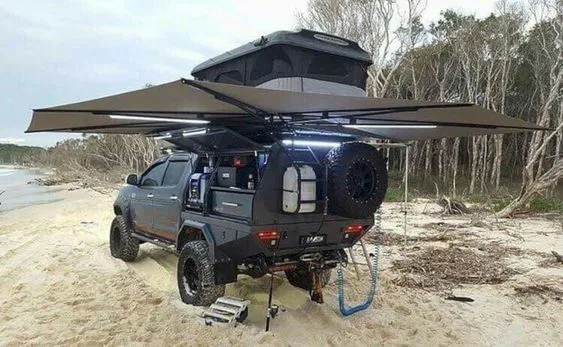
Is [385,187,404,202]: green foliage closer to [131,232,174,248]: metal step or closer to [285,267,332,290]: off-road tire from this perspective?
[285,267,332,290]: off-road tire

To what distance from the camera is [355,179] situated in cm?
419

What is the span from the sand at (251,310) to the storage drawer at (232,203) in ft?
3.46

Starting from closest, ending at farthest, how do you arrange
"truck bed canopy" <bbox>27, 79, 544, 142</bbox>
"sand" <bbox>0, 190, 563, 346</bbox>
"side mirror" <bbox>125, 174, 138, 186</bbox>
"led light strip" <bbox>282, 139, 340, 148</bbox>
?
1. "truck bed canopy" <bbox>27, 79, 544, 142</bbox>
2. "sand" <bbox>0, 190, 563, 346</bbox>
3. "led light strip" <bbox>282, 139, 340, 148</bbox>
4. "side mirror" <bbox>125, 174, 138, 186</bbox>

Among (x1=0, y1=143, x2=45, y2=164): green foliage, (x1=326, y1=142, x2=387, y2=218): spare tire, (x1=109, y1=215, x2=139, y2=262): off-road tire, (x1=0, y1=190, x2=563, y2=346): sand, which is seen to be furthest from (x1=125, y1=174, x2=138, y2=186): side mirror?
(x1=0, y1=143, x2=45, y2=164): green foliage

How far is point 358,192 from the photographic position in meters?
4.24

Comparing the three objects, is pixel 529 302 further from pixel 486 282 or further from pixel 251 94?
pixel 251 94

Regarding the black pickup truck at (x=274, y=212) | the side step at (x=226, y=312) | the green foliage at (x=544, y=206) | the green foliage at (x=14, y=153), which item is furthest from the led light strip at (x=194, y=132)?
the green foliage at (x=14, y=153)

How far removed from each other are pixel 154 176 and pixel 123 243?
1164 millimetres

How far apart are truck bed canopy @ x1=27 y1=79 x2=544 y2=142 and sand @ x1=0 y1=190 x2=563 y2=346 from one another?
1.86 m

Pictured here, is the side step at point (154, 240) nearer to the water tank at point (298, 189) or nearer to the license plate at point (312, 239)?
the license plate at point (312, 239)

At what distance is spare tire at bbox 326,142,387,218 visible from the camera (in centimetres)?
408

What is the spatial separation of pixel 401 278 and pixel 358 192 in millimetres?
2418

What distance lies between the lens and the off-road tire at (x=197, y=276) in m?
4.38

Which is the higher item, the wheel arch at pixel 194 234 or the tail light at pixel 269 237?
the tail light at pixel 269 237
